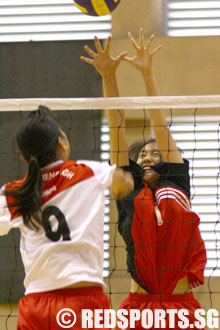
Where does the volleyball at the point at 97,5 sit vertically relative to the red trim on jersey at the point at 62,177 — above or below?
above

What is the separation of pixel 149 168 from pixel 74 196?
0.96 metres

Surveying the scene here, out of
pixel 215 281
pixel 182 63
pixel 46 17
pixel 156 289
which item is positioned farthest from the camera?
pixel 46 17

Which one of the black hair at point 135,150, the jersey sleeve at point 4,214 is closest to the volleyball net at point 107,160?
the black hair at point 135,150

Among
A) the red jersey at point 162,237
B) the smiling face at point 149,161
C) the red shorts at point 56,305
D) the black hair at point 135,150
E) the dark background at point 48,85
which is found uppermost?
the dark background at point 48,85

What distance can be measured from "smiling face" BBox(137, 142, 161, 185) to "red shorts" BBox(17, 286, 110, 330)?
1.07 m

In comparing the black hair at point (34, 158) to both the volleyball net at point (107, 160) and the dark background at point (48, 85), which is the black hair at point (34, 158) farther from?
the dark background at point (48, 85)

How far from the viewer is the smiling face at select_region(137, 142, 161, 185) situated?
3.47 metres

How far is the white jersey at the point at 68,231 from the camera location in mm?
2506

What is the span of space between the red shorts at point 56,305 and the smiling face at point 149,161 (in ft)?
3.50

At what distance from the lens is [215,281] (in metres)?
5.32

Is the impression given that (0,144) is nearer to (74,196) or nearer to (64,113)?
(64,113)

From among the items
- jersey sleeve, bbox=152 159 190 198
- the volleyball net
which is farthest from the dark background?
jersey sleeve, bbox=152 159 190 198

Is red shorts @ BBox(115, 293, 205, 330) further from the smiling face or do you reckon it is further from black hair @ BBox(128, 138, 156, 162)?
black hair @ BBox(128, 138, 156, 162)

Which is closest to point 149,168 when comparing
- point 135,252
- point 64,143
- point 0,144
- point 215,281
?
point 135,252
